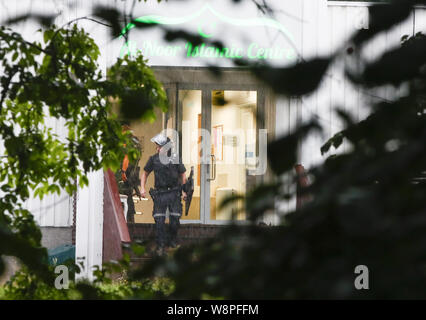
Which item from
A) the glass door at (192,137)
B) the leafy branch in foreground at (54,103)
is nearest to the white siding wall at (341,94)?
the leafy branch in foreground at (54,103)

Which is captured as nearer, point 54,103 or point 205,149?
point 54,103

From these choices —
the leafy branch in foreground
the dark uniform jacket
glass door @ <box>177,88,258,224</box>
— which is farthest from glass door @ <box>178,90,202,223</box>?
the leafy branch in foreground

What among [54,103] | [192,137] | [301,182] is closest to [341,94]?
[301,182]

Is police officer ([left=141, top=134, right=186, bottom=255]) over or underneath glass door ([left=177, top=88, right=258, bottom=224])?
underneath
